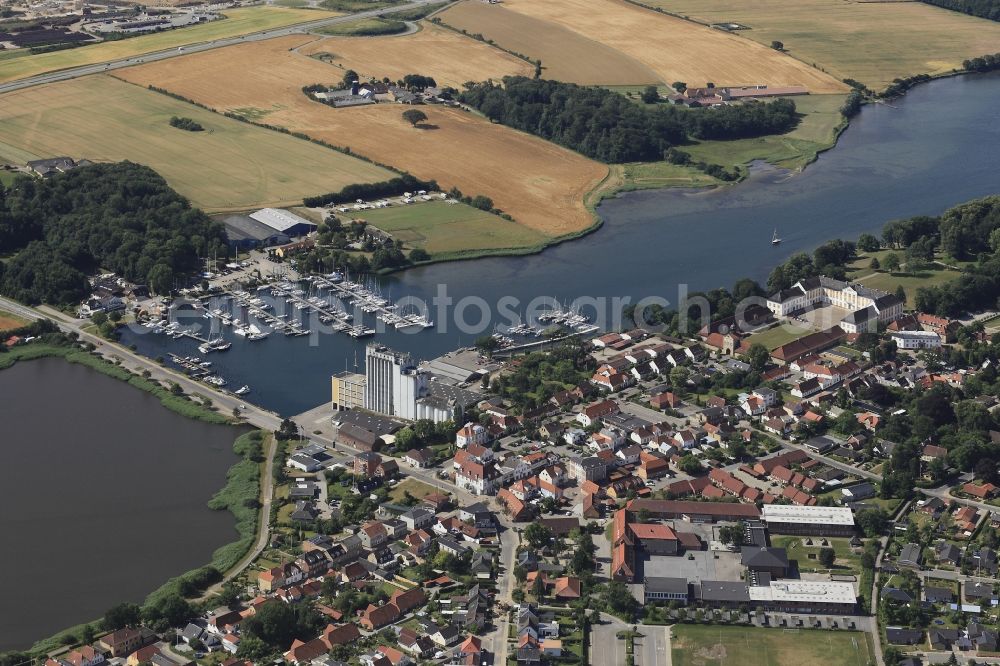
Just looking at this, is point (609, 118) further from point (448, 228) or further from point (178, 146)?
point (178, 146)

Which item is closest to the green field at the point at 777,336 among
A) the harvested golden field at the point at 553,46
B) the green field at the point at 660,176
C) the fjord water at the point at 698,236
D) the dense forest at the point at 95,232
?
the fjord water at the point at 698,236

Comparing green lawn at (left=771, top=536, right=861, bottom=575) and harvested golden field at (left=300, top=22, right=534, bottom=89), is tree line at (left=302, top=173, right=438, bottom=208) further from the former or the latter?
green lawn at (left=771, top=536, right=861, bottom=575)

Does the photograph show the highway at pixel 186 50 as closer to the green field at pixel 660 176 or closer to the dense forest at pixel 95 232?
the dense forest at pixel 95 232

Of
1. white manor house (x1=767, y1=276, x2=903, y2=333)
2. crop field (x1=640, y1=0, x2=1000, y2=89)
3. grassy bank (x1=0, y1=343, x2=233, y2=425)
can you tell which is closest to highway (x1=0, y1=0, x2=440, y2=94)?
crop field (x1=640, y1=0, x2=1000, y2=89)

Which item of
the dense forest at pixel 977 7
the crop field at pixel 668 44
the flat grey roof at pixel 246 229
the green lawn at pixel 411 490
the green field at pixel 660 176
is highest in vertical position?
the dense forest at pixel 977 7

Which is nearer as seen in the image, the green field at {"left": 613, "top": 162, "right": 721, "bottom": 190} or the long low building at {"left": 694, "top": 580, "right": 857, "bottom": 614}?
the long low building at {"left": 694, "top": 580, "right": 857, "bottom": 614}

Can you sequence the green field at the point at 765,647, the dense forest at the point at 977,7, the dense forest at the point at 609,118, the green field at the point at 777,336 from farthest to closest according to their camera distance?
the dense forest at the point at 977,7 < the dense forest at the point at 609,118 < the green field at the point at 777,336 < the green field at the point at 765,647

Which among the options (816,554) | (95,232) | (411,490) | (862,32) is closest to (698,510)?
(816,554)
